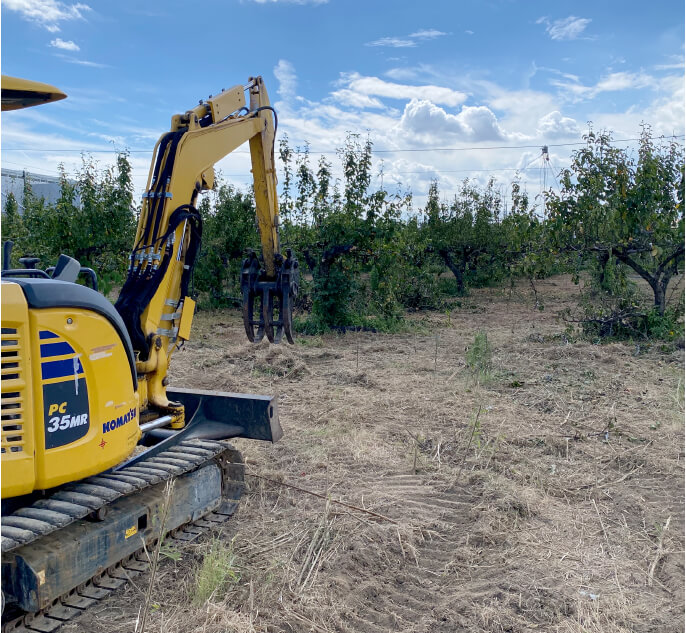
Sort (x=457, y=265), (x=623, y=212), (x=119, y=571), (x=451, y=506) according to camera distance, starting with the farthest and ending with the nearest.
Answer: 1. (x=457, y=265)
2. (x=623, y=212)
3. (x=451, y=506)
4. (x=119, y=571)

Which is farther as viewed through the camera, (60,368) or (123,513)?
(123,513)

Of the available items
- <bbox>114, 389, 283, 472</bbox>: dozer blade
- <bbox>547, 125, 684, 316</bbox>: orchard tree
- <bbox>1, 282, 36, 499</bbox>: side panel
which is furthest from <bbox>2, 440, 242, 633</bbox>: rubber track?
<bbox>547, 125, 684, 316</bbox>: orchard tree

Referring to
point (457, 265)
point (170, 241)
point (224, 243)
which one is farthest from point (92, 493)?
point (457, 265)

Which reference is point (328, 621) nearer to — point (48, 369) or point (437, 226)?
point (48, 369)

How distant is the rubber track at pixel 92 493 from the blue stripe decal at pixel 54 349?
849mm

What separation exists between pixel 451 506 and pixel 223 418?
200cm

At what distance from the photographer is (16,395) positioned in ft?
10.1

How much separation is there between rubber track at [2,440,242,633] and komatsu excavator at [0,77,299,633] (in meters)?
0.01

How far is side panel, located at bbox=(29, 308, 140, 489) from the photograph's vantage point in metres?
3.17

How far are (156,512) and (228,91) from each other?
355 centimetres

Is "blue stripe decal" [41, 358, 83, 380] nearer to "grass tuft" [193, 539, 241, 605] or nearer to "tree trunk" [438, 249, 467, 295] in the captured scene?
"grass tuft" [193, 539, 241, 605]

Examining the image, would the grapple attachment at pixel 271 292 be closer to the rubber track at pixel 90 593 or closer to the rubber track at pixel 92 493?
the rubber track at pixel 92 493

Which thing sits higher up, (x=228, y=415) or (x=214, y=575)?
(x=228, y=415)

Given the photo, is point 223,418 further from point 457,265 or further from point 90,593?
point 457,265
